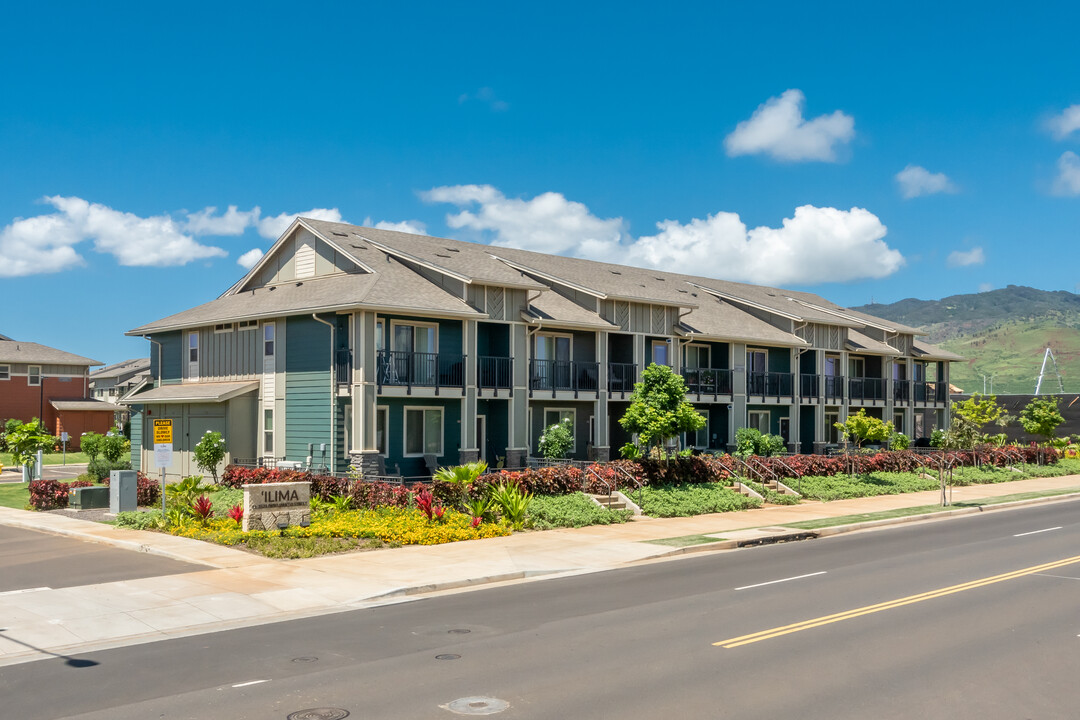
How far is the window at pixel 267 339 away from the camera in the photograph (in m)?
33.6

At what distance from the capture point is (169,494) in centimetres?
2438

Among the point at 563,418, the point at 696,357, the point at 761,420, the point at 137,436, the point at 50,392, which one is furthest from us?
the point at 50,392

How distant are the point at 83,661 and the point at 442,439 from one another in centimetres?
2073

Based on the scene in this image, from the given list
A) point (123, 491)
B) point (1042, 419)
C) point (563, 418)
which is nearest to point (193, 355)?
point (123, 491)

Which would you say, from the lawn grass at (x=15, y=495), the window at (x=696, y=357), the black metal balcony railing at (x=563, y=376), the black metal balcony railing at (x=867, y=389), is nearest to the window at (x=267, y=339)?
the lawn grass at (x=15, y=495)

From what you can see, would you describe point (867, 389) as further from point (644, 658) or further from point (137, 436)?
point (644, 658)

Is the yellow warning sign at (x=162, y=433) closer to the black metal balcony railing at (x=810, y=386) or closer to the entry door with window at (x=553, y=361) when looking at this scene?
the entry door with window at (x=553, y=361)

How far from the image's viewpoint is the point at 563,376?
3569 centimetres

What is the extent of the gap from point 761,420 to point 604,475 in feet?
60.0

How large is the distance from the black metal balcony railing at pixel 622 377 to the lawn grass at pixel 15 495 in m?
20.5

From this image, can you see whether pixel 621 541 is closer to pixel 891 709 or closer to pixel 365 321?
pixel 365 321

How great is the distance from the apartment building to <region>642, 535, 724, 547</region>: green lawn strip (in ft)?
33.7

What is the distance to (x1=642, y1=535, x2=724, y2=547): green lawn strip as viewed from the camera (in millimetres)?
22391

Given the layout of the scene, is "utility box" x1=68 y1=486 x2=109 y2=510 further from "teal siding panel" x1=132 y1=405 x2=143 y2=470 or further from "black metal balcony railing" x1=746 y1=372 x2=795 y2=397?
"black metal balcony railing" x1=746 y1=372 x2=795 y2=397
